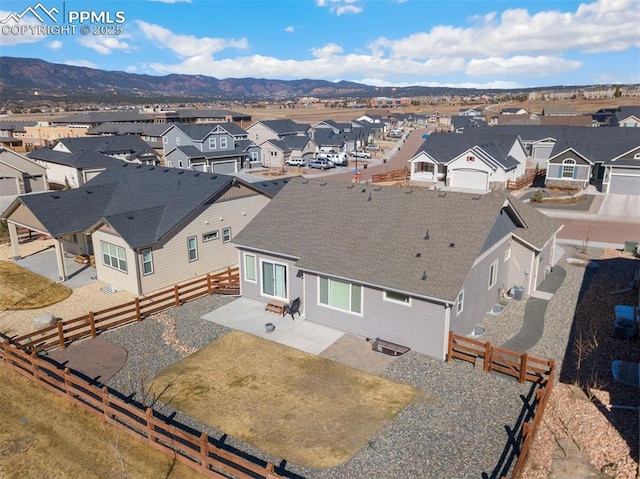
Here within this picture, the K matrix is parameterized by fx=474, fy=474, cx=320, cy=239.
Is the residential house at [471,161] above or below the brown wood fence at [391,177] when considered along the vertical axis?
above

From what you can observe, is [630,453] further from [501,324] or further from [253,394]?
[253,394]

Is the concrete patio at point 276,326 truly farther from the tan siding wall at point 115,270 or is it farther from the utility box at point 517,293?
the utility box at point 517,293

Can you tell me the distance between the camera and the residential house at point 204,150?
205 feet

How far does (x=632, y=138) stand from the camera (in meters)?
52.2

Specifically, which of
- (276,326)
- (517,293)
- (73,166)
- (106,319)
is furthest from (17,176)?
(517,293)

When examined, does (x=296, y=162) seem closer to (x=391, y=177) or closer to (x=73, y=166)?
(x=391, y=177)

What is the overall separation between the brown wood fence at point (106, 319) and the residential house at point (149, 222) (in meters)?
2.32

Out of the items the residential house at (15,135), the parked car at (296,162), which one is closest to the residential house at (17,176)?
the parked car at (296,162)

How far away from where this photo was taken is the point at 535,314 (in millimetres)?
21031

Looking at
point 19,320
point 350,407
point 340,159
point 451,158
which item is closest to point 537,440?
point 350,407

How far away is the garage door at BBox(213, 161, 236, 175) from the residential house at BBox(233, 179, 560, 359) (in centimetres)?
4269

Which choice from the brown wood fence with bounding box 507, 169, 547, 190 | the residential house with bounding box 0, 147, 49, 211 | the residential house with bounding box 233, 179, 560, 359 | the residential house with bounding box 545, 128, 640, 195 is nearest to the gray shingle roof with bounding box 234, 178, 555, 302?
the residential house with bounding box 233, 179, 560, 359

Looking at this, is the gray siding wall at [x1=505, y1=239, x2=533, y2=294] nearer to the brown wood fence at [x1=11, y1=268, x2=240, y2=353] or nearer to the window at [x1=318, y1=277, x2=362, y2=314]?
the window at [x1=318, y1=277, x2=362, y2=314]

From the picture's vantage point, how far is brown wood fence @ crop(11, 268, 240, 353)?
18031 mm
